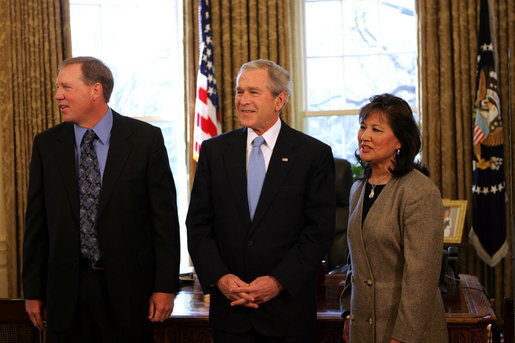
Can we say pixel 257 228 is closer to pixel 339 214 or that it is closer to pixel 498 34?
pixel 339 214

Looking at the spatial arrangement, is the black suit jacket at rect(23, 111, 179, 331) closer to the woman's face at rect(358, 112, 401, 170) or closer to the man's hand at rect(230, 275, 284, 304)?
the man's hand at rect(230, 275, 284, 304)

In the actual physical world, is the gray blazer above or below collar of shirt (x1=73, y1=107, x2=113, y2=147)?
below

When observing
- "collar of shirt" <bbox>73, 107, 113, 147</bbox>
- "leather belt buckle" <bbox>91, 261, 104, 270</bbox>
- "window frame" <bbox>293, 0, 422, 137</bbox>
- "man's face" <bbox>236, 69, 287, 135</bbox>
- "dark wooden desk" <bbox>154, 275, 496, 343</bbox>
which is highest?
"window frame" <bbox>293, 0, 422, 137</bbox>

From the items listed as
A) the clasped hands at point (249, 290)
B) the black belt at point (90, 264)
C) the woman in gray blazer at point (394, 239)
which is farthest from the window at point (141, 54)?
the woman in gray blazer at point (394, 239)

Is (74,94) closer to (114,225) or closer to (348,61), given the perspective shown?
(114,225)

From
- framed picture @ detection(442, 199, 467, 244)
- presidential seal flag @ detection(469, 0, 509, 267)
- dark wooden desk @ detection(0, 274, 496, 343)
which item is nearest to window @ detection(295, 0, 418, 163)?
presidential seal flag @ detection(469, 0, 509, 267)

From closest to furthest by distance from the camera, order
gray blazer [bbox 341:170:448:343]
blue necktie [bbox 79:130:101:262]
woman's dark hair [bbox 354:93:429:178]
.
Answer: gray blazer [bbox 341:170:448:343] → woman's dark hair [bbox 354:93:429:178] → blue necktie [bbox 79:130:101:262]

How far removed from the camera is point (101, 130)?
229 centimetres

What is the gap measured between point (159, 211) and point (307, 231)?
561 millimetres

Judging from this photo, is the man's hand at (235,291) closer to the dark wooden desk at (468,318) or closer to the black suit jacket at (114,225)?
the black suit jacket at (114,225)

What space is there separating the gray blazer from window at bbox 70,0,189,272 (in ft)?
12.3

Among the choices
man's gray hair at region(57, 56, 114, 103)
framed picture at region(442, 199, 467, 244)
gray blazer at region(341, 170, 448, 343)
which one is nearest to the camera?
gray blazer at region(341, 170, 448, 343)

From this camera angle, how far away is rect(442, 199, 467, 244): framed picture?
4105mm

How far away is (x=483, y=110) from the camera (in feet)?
15.4
